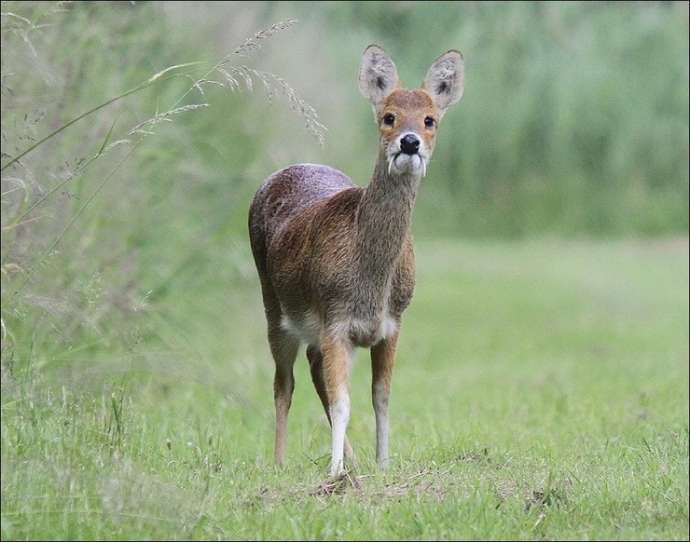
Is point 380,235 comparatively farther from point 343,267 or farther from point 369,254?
point 343,267

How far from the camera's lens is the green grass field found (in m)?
5.05

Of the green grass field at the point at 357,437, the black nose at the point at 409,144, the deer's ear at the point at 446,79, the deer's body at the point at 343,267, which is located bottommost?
the green grass field at the point at 357,437

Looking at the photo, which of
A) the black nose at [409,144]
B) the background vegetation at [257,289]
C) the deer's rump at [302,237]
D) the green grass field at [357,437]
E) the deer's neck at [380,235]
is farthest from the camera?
the deer's rump at [302,237]

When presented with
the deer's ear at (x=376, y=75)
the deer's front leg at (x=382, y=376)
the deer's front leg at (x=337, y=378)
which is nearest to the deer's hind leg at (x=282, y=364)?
the deer's front leg at (x=382, y=376)

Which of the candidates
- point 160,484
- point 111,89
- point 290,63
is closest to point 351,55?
point 290,63

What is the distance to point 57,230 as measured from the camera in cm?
829

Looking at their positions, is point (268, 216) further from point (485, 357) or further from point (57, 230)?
point (485, 357)

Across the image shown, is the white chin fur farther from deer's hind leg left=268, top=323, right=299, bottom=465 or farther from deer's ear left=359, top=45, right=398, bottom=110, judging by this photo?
deer's hind leg left=268, top=323, right=299, bottom=465

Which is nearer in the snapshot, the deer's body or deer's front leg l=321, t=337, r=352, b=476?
deer's front leg l=321, t=337, r=352, b=476

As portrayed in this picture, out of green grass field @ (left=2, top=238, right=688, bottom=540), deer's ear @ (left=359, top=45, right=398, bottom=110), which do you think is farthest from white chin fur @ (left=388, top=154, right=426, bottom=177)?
green grass field @ (left=2, top=238, right=688, bottom=540)

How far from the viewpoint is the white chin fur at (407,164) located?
642cm

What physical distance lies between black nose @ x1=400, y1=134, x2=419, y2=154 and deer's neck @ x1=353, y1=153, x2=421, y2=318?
27 cm

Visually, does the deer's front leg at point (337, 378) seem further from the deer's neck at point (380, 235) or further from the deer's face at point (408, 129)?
the deer's face at point (408, 129)

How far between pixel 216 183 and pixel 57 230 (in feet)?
13.7
